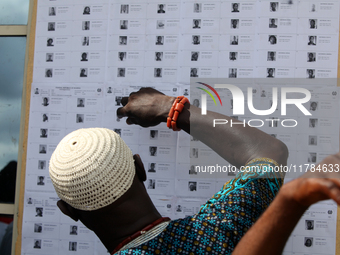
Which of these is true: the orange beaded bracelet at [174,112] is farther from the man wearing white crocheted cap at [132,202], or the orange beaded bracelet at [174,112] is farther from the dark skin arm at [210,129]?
the man wearing white crocheted cap at [132,202]

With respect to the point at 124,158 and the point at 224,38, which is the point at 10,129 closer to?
the point at 124,158

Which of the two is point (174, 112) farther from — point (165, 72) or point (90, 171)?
point (90, 171)

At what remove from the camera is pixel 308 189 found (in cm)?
37

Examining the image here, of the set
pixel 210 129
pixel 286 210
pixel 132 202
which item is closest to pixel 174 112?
pixel 210 129

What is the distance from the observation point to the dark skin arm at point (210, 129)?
33.3 inches

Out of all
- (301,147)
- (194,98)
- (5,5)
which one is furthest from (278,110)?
(5,5)

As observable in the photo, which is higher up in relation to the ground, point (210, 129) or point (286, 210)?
point (210, 129)

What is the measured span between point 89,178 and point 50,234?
2.26 feet

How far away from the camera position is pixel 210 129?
0.92 meters

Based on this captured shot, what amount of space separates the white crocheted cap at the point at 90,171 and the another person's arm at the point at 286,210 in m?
0.33

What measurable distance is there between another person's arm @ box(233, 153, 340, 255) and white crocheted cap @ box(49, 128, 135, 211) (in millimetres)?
332

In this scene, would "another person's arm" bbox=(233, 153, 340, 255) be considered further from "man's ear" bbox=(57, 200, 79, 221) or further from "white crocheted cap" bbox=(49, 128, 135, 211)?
"man's ear" bbox=(57, 200, 79, 221)

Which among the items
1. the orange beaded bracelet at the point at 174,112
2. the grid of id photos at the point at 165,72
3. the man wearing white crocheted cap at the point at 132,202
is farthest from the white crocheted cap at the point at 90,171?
the grid of id photos at the point at 165,72

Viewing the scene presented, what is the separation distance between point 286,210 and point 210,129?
54cm
